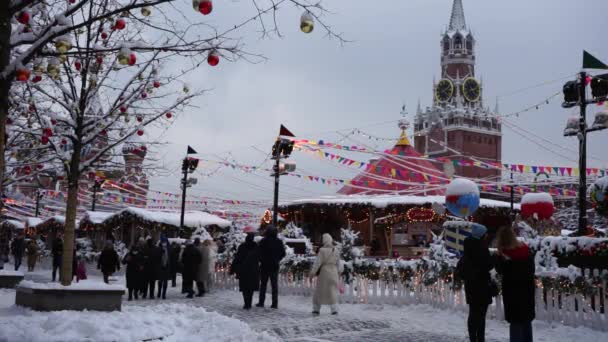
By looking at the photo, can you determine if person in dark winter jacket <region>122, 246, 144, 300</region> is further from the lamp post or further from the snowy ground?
the lamp post

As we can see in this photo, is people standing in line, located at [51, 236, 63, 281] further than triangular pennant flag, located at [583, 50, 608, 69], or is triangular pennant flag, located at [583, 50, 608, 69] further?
people standing in line, located at [51, 236, 63, 281]

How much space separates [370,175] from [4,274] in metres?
23.2

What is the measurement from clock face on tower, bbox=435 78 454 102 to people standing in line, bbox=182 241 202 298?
287ft

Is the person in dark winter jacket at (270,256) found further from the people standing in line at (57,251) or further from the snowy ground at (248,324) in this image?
the people standing in line at (57,251)

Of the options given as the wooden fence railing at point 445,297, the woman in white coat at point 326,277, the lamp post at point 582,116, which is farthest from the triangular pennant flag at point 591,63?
the woman in white coat at point 326,277

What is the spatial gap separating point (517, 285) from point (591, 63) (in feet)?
28.7

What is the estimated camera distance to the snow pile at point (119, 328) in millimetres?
6902

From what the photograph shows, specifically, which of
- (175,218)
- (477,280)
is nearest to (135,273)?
(477,280)

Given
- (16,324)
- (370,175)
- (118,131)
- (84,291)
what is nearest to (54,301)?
(84,291)

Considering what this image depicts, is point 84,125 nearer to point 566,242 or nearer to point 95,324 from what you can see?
point 95,324

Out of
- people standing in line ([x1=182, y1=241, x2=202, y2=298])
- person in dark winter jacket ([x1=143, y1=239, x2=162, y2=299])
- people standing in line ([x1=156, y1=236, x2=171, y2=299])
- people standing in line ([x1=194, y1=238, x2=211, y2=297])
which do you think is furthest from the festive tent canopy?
person in dark winter jacket ([x1=143, y1=239, x2=162, y2=299])

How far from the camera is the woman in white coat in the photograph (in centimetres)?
1246

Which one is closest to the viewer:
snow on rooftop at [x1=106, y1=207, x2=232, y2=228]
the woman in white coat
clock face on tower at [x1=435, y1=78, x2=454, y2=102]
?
the woman in white coat

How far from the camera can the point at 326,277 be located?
12602 mm
